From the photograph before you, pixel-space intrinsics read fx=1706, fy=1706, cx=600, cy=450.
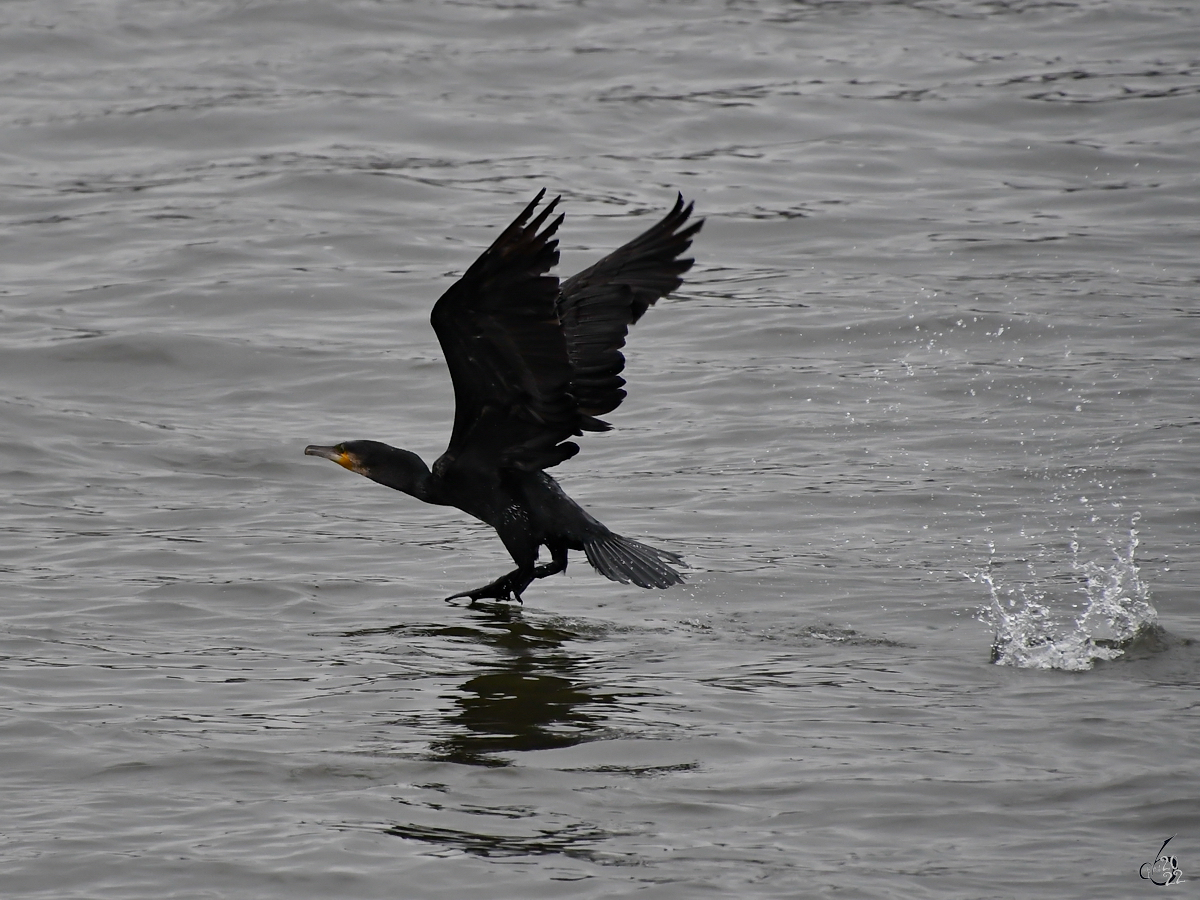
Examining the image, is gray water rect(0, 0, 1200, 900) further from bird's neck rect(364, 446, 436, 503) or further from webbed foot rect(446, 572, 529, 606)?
bird's neck rect(364, 446, 436, 503)

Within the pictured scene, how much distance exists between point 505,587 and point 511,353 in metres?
1.03

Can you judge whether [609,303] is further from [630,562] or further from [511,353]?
[630,562]

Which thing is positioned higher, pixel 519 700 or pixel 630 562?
pixel 630 562

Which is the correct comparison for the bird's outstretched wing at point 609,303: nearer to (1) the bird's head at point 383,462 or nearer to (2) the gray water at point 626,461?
(1) the bird's head at point 383,462

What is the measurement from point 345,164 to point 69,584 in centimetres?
734

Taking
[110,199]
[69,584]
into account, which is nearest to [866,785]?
[69,584]

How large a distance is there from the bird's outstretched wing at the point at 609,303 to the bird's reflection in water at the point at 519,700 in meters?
0.83

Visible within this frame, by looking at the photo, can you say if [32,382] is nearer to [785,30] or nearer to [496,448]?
[496,448]

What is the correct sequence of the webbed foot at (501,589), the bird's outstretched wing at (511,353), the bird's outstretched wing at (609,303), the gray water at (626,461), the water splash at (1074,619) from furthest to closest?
the webbed foot at (501,589), the bird's outstretched wing at (609,303), the water splash at (1074,619), the bird's outstretched wing at (511,353), the gray water at (626,461)

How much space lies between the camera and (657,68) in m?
15.7

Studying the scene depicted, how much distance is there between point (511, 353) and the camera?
5.98 meters

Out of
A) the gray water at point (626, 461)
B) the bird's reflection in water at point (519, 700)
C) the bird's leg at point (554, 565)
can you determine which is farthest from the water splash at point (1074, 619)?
the bird's leg at point (554, 565)

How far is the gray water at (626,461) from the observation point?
461 cm

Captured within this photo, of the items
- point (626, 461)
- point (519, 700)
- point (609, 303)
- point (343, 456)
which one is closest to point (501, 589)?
point (343, 456)
